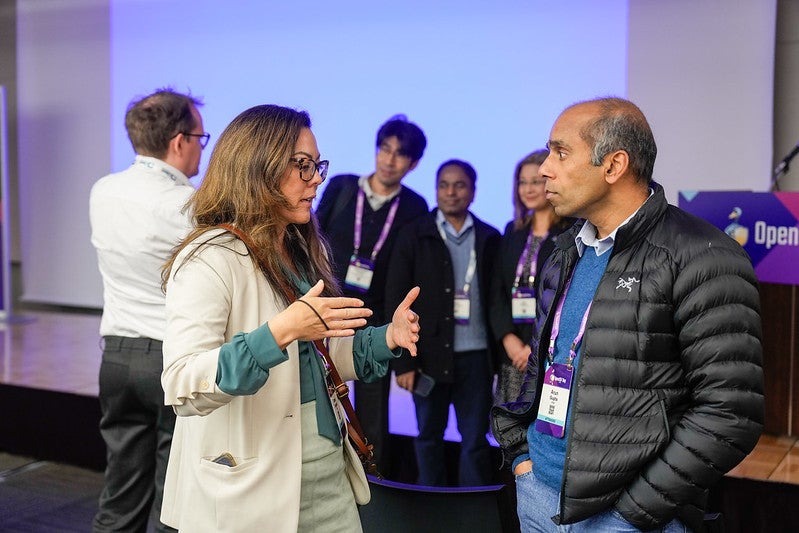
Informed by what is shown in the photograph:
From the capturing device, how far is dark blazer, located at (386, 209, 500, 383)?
3.64m

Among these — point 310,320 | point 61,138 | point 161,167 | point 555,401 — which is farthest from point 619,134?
point 61,138

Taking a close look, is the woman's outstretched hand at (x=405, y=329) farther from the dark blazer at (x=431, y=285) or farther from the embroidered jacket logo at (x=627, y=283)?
the dark blazer at (x=431, y=285)

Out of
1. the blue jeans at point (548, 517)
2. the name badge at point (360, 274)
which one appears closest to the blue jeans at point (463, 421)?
the name badge at point (360, 274)

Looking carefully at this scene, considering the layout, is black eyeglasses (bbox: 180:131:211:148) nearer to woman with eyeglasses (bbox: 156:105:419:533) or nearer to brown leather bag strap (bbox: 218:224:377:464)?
woman with eyeglasses (bbox: 156:105:419:533)

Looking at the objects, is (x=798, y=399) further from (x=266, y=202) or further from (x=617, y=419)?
(x=266, y=202)

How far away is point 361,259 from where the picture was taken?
12.6ft

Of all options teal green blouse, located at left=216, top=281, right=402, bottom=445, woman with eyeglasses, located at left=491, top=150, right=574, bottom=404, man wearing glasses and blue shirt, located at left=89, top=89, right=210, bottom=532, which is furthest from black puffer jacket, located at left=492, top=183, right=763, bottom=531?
woman with eyeglasses, located at left=491, top=150, right=574, bottom=404

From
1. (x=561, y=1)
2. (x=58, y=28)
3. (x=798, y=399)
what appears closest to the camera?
(x=798, y=399)

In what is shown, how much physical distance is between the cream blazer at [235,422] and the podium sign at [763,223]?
2853mm

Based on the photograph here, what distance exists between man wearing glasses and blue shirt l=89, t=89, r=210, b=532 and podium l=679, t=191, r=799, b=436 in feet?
8.16

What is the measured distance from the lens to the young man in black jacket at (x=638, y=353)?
1577mm

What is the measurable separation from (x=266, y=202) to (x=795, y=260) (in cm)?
302

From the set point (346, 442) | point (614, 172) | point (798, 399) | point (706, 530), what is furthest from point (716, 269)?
point (798, 399)

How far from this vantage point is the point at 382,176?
3854 millimetres
